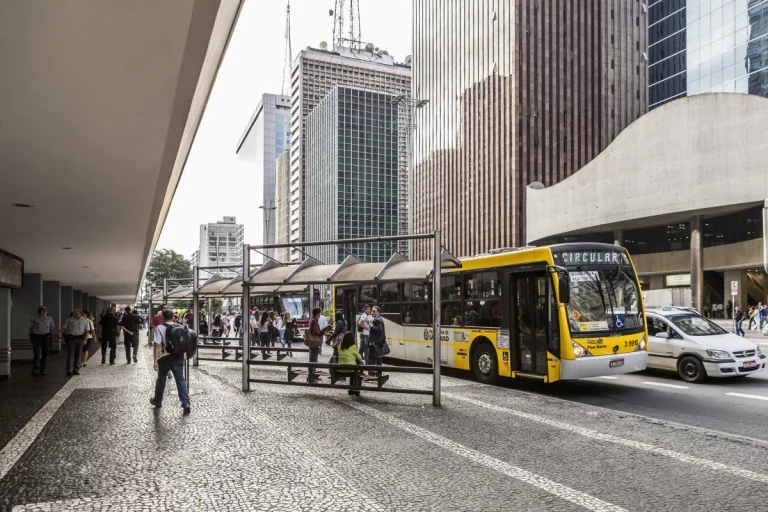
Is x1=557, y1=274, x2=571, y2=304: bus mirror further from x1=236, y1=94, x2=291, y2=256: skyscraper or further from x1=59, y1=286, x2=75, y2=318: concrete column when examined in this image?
x1=236, y1=94, x2=291, y2=256: skyscraper

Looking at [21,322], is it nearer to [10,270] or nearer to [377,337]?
[10,270]

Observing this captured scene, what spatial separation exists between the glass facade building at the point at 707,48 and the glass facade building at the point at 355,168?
57360mm

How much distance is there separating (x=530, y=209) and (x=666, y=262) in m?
15.8

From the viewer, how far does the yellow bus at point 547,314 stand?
37.4 ft

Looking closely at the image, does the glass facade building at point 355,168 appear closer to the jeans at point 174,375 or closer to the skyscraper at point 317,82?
the skyscraper at point 317,82

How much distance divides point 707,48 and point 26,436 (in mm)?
76830

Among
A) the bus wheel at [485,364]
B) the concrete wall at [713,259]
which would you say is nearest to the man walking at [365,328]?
the bus wheel at [485,364]

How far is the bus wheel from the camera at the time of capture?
13.3 metres

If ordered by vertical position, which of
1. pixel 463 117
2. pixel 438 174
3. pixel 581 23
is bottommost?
pixel 438 174

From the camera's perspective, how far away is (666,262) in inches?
2219

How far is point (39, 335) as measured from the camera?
15.6 meters

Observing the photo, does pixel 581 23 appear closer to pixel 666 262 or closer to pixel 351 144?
pixel 666 262

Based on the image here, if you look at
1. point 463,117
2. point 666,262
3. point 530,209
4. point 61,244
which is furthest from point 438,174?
point 61,244

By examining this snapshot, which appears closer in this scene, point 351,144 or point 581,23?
point 581,23
